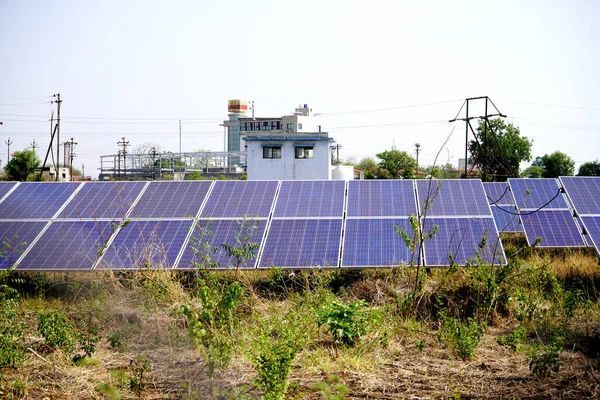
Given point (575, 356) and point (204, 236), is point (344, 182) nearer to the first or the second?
point (204, 236)

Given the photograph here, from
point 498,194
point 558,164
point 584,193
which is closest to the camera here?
point 584,193

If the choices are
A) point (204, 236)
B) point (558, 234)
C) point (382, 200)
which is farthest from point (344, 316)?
point (558, 234)

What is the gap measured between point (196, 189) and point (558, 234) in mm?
8043

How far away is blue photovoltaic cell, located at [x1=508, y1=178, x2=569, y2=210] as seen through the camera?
15.3 meters

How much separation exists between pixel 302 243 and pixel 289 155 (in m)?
38.2

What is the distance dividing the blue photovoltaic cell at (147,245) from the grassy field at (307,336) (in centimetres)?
27

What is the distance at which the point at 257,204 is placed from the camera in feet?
42.7

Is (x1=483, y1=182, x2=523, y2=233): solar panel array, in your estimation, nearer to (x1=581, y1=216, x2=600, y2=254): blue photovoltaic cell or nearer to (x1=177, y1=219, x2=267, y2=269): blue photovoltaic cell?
(x1=581, y1=216, x2=600, y2=254): blue photovoltaic cell

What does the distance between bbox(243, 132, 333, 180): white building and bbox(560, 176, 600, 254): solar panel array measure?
3424 cm

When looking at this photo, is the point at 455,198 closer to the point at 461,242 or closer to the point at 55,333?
the point at 461,242

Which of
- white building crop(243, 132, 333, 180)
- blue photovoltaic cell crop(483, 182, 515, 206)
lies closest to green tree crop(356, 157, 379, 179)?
white building crop(243, 132, 333, 180)

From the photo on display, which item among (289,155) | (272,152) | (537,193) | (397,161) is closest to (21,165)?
(272,152)

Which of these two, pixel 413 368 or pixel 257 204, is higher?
pixel 257 204

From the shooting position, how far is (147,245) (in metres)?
11.5
